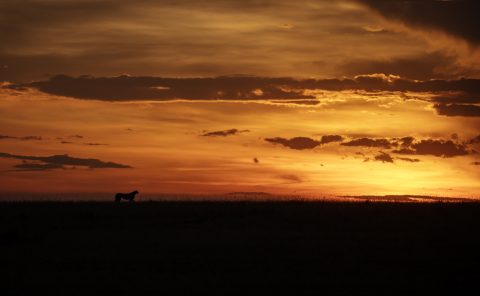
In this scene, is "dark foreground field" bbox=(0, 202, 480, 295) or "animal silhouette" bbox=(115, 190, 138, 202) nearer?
"dark foreground field" bbox=(0, 202, 480, 295)

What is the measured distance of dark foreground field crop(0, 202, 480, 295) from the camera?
2086 cm

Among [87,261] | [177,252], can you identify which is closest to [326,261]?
[177,252]

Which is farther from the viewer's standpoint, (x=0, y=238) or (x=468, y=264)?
(x=0, y=238)

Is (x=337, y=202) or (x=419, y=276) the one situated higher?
(x=337, y=202)

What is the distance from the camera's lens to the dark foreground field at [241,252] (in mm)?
20859

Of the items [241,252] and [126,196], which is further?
[126,196]

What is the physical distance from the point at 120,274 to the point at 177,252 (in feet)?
16.2

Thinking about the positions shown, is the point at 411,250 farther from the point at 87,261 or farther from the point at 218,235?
the point at 87,261

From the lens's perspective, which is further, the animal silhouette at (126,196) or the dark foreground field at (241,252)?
the animal silhouette at (126,196)

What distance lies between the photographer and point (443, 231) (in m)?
33.9

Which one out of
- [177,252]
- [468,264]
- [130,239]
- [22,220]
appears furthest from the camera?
[22,220]

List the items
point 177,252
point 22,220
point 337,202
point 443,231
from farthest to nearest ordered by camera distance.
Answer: point 337,202
point 22,220
point 443,231
point 177,252

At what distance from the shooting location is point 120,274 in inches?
882

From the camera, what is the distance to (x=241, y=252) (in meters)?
27.1
